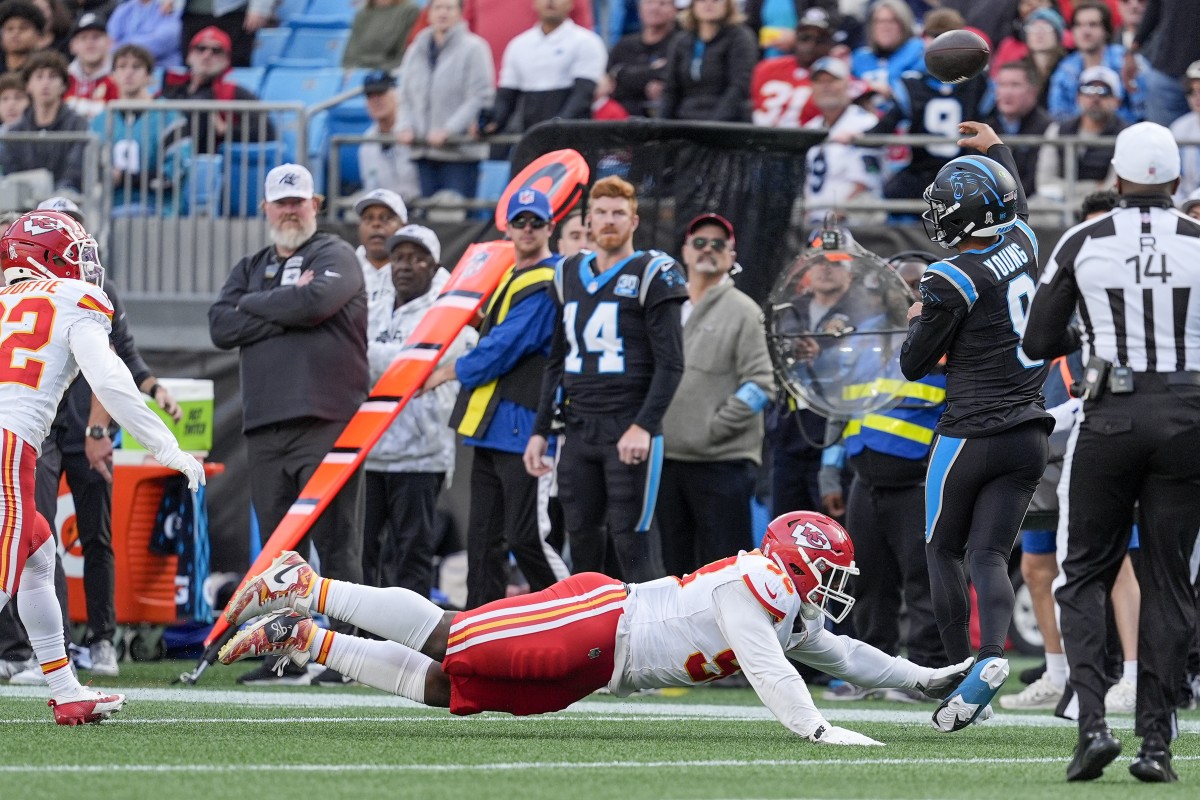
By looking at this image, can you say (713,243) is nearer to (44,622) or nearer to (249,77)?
(44,622)

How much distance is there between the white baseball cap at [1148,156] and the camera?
18.2ft

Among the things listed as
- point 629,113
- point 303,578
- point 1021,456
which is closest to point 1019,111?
point 629,113

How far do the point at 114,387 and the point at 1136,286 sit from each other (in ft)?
10.9

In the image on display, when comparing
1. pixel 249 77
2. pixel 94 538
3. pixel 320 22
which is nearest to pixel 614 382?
pixel 94 538

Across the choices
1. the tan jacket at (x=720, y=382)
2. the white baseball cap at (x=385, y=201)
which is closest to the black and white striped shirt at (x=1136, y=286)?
the tan jacket at (x=720, y=382)

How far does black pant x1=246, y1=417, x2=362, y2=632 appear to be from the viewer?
28.6 feet

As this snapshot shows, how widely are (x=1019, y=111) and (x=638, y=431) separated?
4945 millimetres

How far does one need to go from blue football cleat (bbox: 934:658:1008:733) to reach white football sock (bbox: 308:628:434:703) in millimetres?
1746

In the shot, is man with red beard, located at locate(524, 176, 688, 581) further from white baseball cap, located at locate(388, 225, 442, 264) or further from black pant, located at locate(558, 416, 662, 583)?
white baseball cap, located at locate(388, 225, 442, 264)

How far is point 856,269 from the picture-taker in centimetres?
904

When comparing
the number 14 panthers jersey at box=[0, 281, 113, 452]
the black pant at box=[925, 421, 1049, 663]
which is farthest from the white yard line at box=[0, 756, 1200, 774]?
the number 14 panthers jersey at box=[0, 281, 113, 452]

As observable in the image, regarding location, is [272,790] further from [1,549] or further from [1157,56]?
[1157,56]

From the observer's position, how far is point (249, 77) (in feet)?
50.8

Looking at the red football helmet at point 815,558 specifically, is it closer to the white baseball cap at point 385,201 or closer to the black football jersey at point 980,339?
the black football jersey at point 980,339
